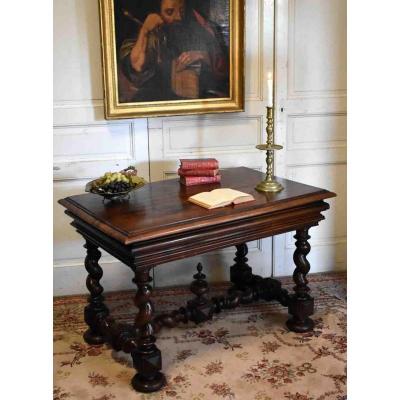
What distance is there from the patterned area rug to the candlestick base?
761 millimetres

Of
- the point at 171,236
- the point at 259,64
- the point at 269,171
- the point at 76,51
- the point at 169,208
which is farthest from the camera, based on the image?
the point at 259,64

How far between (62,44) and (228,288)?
1.75 metres

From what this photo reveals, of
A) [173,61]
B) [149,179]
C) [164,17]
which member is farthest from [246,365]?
[164,17]

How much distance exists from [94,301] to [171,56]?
1413 millimetres

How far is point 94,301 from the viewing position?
2988 mm

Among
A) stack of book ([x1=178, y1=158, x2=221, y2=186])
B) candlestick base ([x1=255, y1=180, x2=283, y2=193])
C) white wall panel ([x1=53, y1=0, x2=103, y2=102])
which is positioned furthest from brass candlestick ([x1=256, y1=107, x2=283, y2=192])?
white wall panel ([x1=53, y1=0, x2=103, y2=102])

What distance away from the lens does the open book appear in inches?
103

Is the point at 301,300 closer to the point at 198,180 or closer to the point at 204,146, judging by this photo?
the point at 198,180

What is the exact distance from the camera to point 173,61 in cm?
329

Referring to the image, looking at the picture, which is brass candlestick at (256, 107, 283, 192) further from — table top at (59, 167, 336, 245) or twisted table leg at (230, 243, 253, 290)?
twisted table leg at (230, 243, 253, 290)

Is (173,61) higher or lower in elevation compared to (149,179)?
→ higher

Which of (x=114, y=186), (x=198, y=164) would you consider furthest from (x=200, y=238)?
(x=198, y=164)
